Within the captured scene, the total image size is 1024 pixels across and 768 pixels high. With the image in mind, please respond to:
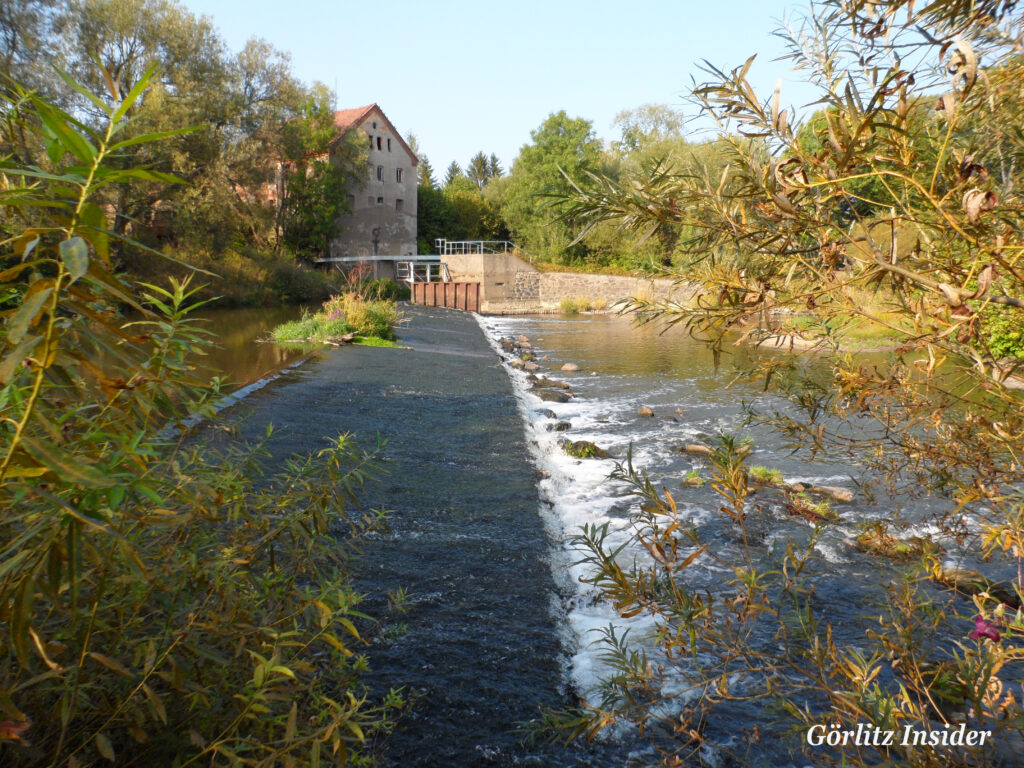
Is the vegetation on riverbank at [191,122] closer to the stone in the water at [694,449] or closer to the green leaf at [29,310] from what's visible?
the stone in the water at [694,449]

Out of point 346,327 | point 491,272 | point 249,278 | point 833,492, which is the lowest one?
point 833,492

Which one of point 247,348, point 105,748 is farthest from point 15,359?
point 247,348

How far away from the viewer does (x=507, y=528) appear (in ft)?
19.2

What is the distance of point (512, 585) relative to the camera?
16.0 feet

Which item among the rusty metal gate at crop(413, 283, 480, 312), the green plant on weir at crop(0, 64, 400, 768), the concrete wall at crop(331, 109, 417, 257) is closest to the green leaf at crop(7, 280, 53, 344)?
the green plant on weir at crop(0, 64, 400, 768)

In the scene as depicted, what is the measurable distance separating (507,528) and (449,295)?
30823 mm

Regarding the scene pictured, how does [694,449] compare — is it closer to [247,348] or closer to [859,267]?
[859,267]

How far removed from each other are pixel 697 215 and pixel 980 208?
831 mm

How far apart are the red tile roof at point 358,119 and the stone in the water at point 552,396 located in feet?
109

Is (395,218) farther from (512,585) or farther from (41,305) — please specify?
(41,305)

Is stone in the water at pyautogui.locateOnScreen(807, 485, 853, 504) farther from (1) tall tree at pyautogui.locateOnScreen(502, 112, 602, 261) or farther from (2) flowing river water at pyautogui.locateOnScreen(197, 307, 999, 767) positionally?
(1) tall tree at pyautogui.locateOnScreen(502, 112, 602, 261)

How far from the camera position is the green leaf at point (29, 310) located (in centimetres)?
78

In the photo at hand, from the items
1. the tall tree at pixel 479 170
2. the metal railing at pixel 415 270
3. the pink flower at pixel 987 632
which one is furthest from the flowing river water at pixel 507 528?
the tall tree at pixel 479 170

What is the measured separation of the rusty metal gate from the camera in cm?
3581
